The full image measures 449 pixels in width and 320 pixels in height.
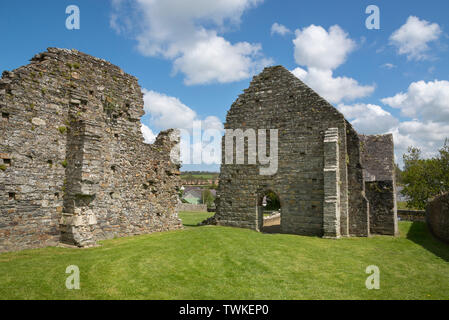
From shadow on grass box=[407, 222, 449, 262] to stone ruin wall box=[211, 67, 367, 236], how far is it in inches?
97.1

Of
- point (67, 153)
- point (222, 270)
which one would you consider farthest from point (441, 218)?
point (67, 153)

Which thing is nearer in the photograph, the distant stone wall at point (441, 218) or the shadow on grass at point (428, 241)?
the shadow on grass at point (428, 241)

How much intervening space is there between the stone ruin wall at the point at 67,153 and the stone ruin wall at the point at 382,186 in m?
11.9

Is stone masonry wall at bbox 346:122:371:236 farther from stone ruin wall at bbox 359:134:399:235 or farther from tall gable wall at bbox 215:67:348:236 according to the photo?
stone ruin wall at bbox 359:134:399:235

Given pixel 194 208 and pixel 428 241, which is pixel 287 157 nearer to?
pixel 428 241

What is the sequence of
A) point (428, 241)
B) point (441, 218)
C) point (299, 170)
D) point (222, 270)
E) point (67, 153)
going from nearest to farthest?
1. point (222, 270)
2. point (67, 153)
3. point (428, 241)
4. point (441, 218)
5. point (299, 170)

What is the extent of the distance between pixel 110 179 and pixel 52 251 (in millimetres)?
3922

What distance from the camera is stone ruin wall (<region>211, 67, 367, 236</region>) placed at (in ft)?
47.8

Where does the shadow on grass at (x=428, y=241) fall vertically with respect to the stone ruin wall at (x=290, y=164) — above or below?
below

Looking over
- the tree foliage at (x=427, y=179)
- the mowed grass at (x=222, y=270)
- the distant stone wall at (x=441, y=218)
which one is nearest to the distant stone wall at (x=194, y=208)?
the tree foliage at (x=427, y=179)

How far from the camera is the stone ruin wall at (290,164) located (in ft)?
47.8

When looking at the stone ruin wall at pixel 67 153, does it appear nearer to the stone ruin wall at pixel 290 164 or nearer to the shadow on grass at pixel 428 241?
the stone ruin wall at pixel 290 164

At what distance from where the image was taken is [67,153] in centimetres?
1078

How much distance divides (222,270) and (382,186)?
1162 cm
